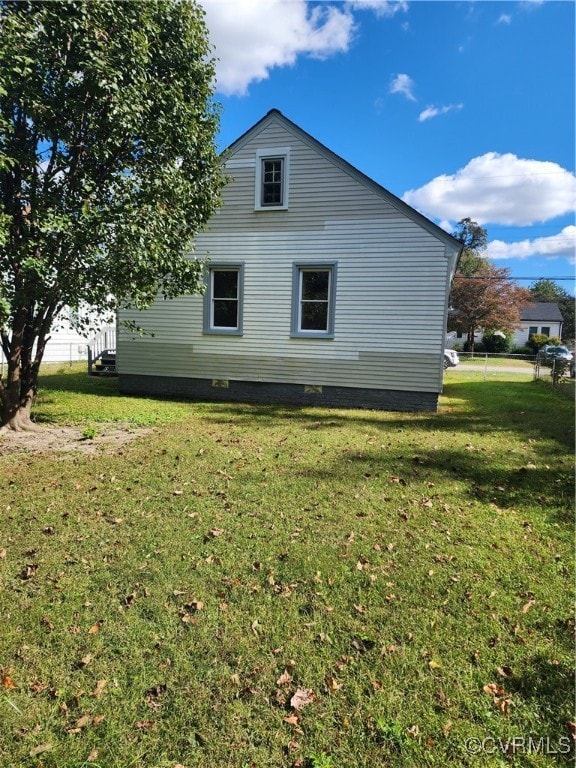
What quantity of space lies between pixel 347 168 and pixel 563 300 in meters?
80.0

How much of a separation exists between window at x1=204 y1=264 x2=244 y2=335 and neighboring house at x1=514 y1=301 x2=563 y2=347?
56127 millimetres

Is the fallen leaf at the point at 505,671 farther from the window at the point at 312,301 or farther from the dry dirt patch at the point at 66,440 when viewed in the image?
the window at the point at 312,301

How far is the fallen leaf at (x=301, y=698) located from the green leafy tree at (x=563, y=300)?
2092 inches

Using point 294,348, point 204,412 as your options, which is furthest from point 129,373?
point 294,348

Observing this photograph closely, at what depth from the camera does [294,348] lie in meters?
11.1

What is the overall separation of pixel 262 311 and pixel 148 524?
7.83 meters

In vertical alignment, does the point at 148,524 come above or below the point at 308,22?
below

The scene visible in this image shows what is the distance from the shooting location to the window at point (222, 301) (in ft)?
37.7

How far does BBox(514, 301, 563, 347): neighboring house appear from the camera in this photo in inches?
2293

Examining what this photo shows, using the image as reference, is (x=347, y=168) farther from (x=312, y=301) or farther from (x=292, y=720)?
(x=292, y=720)

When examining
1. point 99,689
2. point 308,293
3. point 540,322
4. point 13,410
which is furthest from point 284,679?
point 540,322

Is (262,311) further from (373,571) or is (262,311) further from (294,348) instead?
(373,571)

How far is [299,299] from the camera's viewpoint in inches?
434

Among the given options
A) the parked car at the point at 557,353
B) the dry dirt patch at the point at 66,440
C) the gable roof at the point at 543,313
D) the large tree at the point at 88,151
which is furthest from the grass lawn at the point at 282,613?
the gable roof at the point at 543,313
